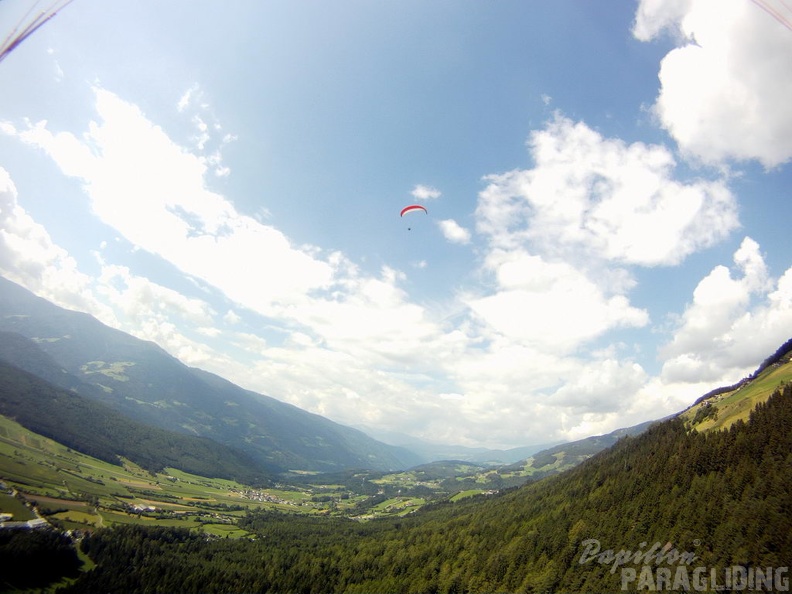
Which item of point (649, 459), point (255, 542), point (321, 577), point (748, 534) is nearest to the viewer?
point (748, 534)

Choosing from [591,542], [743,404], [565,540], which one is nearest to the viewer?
[591,542]

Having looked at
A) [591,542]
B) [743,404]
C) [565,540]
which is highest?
[743,404]

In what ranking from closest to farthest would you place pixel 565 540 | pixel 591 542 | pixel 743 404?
pixel 591 542, pixel 565 540, pixel 743 404

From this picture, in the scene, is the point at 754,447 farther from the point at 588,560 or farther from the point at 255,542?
the point at 255,542

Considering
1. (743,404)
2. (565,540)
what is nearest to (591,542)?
(565,540)

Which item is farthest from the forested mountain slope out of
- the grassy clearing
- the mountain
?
the grassy clearing

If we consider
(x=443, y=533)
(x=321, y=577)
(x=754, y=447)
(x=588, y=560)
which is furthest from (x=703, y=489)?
(x=321, y=577)

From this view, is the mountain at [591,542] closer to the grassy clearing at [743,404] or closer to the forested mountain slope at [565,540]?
the forested mountain slope at [565,540]

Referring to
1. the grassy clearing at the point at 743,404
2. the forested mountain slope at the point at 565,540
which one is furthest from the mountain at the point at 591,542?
the grassy clearing at the point at 743,404

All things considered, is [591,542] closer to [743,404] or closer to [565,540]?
[565,540]
